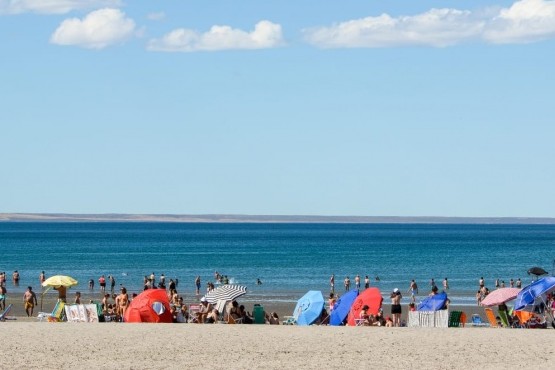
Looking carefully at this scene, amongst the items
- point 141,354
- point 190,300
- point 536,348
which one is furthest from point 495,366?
point 190,300

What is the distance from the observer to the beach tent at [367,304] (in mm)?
27094

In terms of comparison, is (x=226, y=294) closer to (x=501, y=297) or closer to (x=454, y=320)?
(x=454, y=320)

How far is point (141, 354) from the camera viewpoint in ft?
66.2

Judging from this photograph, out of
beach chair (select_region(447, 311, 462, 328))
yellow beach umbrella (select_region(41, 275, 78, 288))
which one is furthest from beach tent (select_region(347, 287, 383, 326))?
yellow beach umbrella (select_region(41, 275, 78, 288))

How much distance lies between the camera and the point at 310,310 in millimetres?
27953

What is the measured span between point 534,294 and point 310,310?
573cm

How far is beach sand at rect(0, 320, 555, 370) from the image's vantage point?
19.2 meters

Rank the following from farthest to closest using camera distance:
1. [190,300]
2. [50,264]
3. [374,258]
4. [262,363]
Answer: [374,258] → [50,264] → [190,300] → [262,363]

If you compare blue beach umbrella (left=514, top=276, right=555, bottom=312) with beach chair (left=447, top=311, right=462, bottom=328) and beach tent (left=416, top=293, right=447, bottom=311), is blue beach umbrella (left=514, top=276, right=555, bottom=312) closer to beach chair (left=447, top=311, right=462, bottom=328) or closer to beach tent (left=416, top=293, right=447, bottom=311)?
beach chair (left=447, top=311, right=462, bottom=328)

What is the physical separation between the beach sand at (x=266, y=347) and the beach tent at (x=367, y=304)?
6.08ft

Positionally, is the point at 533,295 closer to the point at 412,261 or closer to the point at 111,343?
the point at 111,343

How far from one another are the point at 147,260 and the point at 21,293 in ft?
126

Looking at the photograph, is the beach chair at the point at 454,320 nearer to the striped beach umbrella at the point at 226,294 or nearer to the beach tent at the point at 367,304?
the beach tent at the point at 367,304

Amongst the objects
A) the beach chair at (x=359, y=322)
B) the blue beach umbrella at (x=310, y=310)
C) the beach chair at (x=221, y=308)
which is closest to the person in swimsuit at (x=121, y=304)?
the beach chair at (x=221, y=308)
